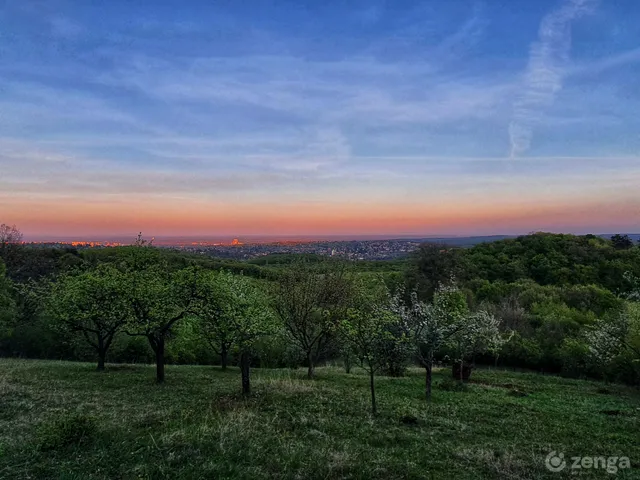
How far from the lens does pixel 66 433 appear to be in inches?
494

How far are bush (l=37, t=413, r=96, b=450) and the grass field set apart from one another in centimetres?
4

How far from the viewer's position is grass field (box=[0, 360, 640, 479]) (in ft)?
37.7

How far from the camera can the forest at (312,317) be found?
79.2 feet

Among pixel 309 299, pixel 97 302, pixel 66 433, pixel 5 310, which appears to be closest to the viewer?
pixel 66 433

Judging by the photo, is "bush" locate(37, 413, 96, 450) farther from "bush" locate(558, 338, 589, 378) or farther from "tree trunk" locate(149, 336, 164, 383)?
"bush" locate(558, 338, 589, 378)

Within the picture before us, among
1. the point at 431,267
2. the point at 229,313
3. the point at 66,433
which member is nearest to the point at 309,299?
the point at 229,313

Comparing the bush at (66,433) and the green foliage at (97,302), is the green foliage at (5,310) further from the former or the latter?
the bush at (66,433)

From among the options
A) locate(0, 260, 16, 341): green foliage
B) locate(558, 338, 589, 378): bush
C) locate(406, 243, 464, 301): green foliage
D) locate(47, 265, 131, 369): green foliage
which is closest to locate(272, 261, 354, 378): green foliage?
locate(47, 265, 131, 369): green foliage

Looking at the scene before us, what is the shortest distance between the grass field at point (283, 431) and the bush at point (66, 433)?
37 millimetres

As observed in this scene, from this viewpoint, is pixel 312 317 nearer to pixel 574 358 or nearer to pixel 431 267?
pixel 574 358

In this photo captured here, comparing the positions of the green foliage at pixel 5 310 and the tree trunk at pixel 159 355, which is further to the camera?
the green foliage at pixel 5 310

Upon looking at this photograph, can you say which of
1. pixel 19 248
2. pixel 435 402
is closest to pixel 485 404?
pixel 435 402

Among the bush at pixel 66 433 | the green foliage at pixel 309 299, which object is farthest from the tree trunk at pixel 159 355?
the bush at pixel 66 433

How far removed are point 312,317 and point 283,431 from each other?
21100mm
